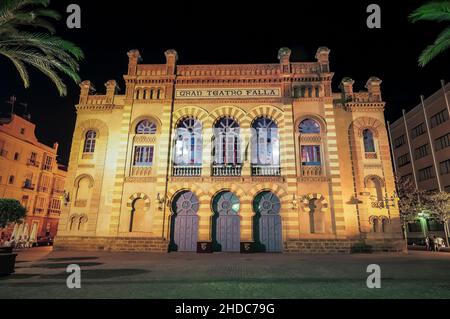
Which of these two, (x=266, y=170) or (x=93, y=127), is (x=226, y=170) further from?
(x=93, y=127)

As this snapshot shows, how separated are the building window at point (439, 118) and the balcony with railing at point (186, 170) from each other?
30.1 m

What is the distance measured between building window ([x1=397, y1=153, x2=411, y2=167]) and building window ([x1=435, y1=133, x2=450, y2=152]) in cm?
566

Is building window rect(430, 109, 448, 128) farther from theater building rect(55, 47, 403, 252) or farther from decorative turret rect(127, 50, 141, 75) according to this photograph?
decorative turret rect(127, 50, 141, 75)

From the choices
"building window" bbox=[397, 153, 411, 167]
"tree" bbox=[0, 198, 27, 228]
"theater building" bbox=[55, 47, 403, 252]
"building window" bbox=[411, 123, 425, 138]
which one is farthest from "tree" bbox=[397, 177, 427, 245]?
"tree" bbox=[0, 198, 27, 228]

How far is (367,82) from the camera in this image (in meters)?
22.6

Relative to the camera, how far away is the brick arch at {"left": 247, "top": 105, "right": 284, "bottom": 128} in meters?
21.6

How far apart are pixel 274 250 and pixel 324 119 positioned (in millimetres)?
10729

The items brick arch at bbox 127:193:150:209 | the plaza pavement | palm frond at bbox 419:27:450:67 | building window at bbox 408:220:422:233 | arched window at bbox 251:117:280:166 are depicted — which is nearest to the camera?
the plaza pavement

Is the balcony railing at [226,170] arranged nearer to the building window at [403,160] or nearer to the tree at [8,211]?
the tree at [8,211]

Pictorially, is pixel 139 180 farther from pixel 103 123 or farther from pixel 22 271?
pixel 22 271

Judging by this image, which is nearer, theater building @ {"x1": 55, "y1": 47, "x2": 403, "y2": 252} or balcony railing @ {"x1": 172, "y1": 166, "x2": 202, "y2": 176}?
theater building @ {"x1": 55, "y1": 47, "x2": 403, "y2": 252}

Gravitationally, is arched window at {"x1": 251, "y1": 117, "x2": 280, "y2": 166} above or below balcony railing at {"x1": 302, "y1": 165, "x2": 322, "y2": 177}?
above

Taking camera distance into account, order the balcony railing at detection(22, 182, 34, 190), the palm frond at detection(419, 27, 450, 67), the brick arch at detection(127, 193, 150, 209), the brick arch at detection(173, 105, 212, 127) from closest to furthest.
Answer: the palm frond at detection(419, 27, 450, 67)
the brick arch at detection(127, 193, 150, 209)
the brick arch at detection(173, 105, 212, 127)
the balcony railing at detection(22, 182, 34, 190)

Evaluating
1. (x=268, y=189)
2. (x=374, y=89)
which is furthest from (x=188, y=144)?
(x=374, y=89)
